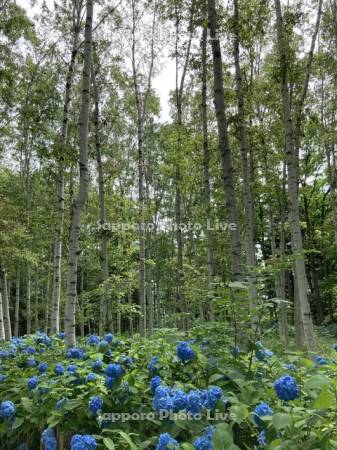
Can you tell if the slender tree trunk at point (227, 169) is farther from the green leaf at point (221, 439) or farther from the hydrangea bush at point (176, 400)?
the green leaf at point (221, 439)

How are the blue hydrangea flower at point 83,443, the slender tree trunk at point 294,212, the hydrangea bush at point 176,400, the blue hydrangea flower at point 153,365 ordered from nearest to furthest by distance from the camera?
the hydrangea bush at point 176,400 → the blue hydrangea flower at point 83,443 → the blue hydrangea flower at point 153,365 → the slender tree trunk at point 294,212

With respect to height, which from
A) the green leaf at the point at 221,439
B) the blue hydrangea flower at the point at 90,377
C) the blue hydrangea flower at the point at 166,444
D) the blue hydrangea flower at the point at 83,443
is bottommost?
the blue hydrangea flower at the point at 83,443

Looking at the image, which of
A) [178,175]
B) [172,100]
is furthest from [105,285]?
[172,100]

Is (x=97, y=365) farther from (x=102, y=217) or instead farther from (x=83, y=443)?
(x=102, y=217)

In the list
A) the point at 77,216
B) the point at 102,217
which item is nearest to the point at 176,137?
the point at 102,217

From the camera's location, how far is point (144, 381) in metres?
2.88

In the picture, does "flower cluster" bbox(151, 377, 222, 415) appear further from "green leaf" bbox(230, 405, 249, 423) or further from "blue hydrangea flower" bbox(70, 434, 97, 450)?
"blue hydrangea flower" bbox(70, 434, 97, 450)

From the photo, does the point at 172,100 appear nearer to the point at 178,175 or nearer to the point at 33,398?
the point at 178,175

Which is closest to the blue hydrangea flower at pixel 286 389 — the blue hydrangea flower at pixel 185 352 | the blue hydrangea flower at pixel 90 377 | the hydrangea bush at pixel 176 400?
the hydrangea bush at pixel 176 400

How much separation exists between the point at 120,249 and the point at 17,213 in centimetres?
336

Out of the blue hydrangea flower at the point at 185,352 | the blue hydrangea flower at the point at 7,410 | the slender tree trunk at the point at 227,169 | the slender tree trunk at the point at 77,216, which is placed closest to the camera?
the blue hydrangea flower at the point at 185,352

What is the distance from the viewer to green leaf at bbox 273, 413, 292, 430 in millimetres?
1673

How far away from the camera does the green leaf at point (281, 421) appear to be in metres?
1.67

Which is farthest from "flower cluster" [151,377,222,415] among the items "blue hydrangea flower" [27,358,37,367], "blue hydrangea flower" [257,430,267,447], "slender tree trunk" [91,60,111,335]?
"slender tree trunk" [91,60,111,335]
